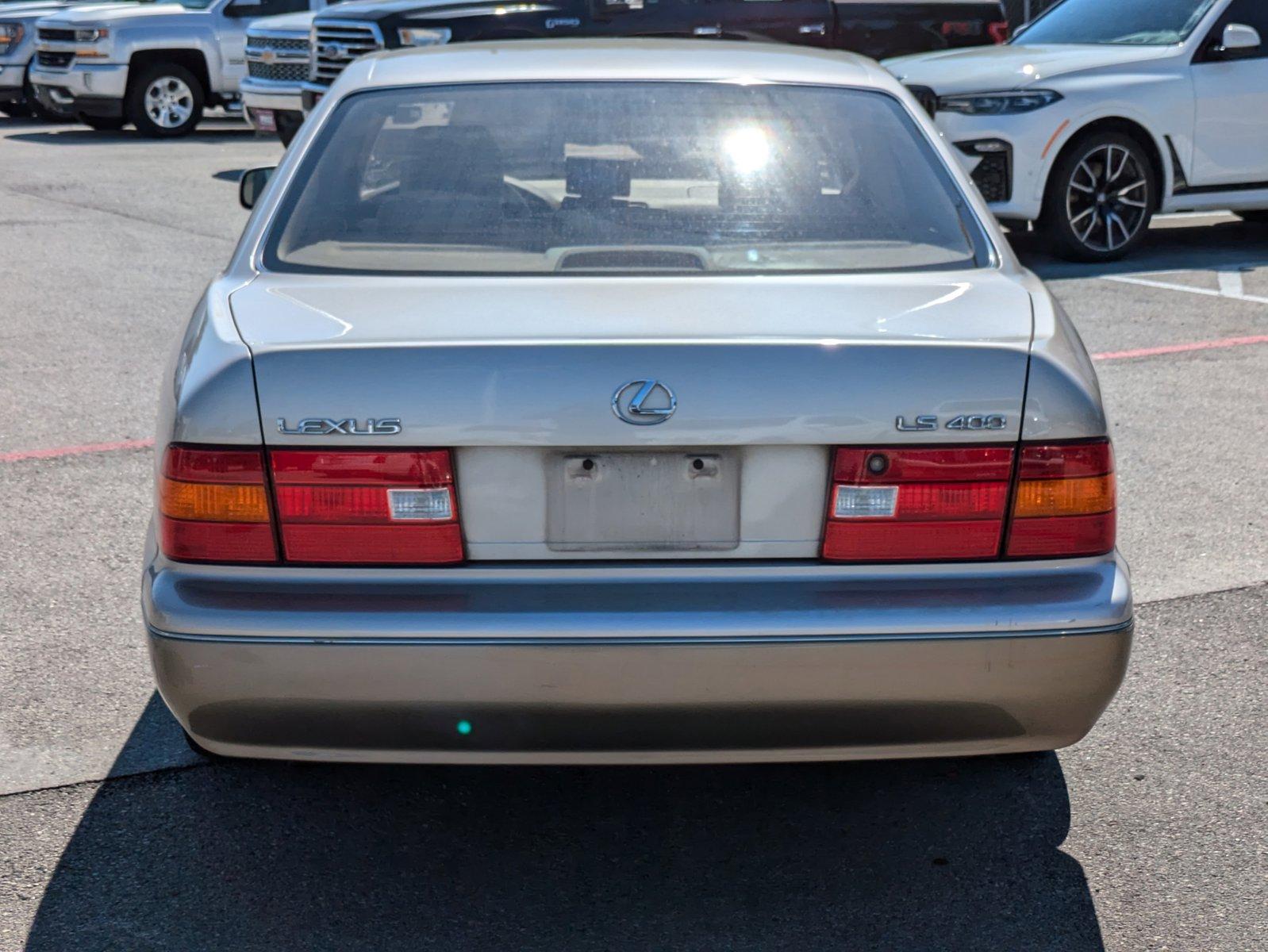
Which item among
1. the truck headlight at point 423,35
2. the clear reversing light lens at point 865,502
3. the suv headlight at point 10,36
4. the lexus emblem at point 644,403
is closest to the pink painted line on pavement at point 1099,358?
the lexus emblem at point 644,403

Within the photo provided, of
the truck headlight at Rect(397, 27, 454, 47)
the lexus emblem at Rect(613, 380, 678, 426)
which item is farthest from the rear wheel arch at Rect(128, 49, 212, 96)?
the lexus emblem at Rect(613, 380, 678, 426)

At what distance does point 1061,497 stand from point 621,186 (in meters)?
1.21

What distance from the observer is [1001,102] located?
9.59m

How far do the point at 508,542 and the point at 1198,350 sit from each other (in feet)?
18.8

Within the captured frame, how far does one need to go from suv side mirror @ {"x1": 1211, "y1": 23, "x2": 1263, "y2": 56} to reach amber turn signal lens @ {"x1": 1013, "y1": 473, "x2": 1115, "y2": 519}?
7.81 meters

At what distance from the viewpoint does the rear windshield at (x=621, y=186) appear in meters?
3.25

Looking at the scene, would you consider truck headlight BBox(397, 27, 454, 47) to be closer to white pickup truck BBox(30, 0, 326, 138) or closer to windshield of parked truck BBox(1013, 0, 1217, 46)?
windshield of parked truck BBox(1013, 0, 1217, 46)

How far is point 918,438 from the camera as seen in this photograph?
269 cm

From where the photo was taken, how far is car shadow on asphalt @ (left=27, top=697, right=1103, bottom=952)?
290 centimetres

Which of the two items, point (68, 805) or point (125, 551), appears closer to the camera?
point (68, 805)

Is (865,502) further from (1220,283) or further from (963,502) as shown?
(1220,283)

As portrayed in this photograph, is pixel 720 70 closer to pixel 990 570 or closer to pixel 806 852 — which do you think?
pixel 990 570

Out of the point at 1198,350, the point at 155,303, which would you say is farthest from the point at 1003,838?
the point at 155,303

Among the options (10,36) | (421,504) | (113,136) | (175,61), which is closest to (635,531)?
(421,504)
